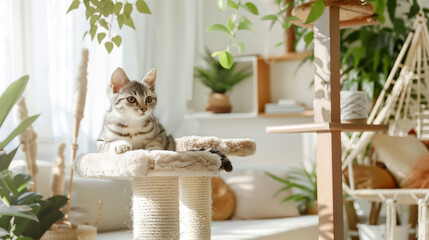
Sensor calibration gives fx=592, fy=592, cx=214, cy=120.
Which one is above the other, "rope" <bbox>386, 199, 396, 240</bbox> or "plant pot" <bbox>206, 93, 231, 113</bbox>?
"plant pot" <bbox>206, 93, 231, 113</bbox>

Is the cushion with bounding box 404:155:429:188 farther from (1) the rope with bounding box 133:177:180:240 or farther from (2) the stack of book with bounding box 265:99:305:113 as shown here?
(1) the rope with bounding box 133:177:180:240

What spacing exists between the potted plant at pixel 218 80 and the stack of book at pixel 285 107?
30 centimetres

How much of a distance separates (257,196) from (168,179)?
1808 millimetres

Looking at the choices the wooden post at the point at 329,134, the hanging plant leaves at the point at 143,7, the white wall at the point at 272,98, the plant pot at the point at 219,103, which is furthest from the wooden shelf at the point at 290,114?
the hanging plant leaves at the point at 143,7

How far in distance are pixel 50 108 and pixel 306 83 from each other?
6.38 feet

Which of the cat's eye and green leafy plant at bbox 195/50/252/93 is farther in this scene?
green leafy plant at bbox 195/50/252/93

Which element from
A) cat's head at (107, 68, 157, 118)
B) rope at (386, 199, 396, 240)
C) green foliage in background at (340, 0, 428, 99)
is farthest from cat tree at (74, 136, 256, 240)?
green foliage in background at (340, 0, 428, 99)

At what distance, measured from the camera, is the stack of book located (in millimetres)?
3984

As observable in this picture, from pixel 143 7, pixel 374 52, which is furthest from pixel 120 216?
pixel 374 52

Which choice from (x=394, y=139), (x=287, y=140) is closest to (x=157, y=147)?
(x=394, y=139)

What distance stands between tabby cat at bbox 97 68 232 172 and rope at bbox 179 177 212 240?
0.66ft

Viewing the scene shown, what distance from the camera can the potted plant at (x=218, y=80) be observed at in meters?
4.13

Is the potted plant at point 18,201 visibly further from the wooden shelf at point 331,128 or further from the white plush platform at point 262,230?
the wooden shelf at point 331,128

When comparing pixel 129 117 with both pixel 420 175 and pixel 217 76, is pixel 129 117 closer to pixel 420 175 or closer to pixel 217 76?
pixel 420 175
